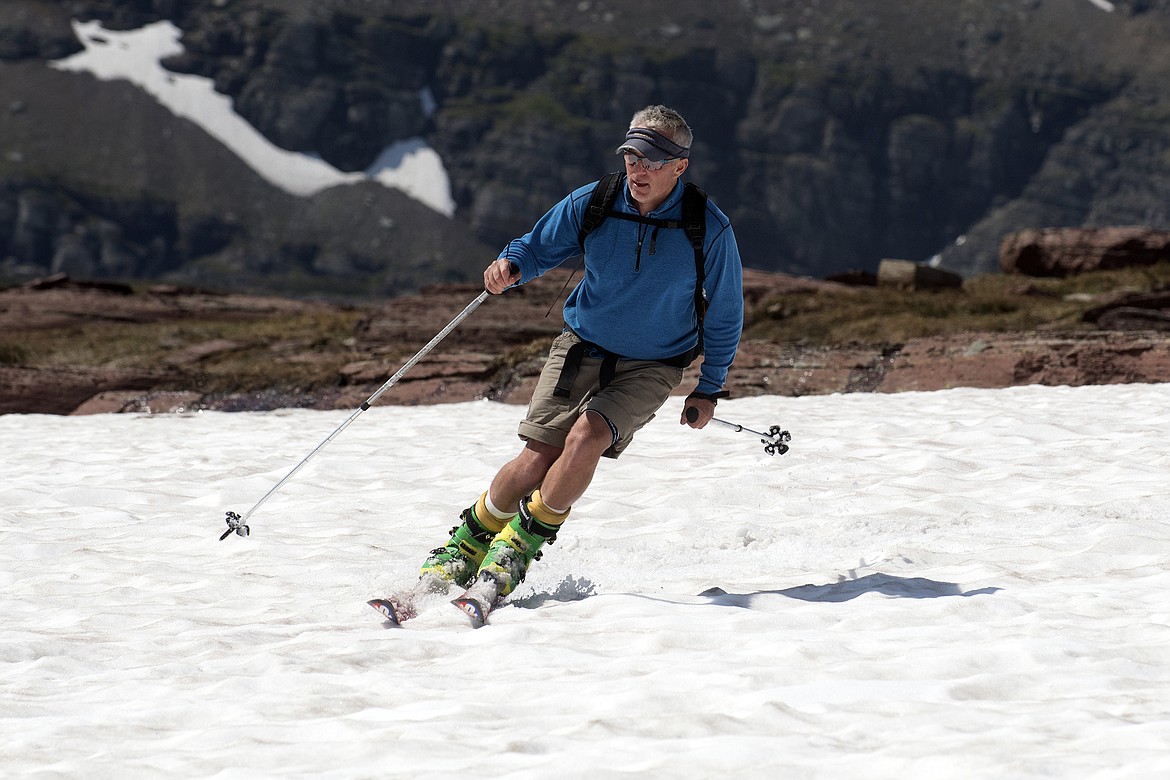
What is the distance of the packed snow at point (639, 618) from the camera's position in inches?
186

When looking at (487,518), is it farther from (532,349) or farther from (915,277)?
(915,277)

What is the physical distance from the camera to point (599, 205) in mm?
7121

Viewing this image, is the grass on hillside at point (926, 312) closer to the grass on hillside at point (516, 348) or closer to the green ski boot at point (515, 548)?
the grass on hillside at point (516, 348)

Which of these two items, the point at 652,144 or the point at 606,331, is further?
the point at 606,331

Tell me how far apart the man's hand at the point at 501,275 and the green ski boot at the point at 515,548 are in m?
1.30

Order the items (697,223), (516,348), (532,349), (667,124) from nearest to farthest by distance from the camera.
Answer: (667,124) → (697,223) → (532,349) → (516,348)

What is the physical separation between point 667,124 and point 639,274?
0.90 m

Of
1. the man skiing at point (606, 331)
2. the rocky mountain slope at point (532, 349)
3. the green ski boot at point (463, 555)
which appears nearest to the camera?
the man skiing at point (606, 331)

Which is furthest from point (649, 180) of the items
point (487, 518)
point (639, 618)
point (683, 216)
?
point (639, 618)

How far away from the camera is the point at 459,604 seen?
6.84m

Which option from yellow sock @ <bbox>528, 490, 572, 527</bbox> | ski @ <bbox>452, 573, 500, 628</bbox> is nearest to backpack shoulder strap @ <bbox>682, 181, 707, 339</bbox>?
yellow sock @ <bbox>528, 490, 572, 527</bbox>

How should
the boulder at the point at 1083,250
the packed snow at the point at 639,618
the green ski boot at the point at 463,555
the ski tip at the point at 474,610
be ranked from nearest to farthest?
the packed snow at the point at 639,618
the ski tip at the point at 474,610
the green ski boot at the point at 463,555
the boulder at the point at 1083,250

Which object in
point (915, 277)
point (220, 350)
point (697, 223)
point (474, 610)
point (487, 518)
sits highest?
point (697, 223)

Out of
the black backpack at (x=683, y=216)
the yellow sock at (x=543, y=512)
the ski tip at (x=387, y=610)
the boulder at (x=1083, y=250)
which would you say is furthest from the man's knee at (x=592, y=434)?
the boulder at (x=1083, y=250)
